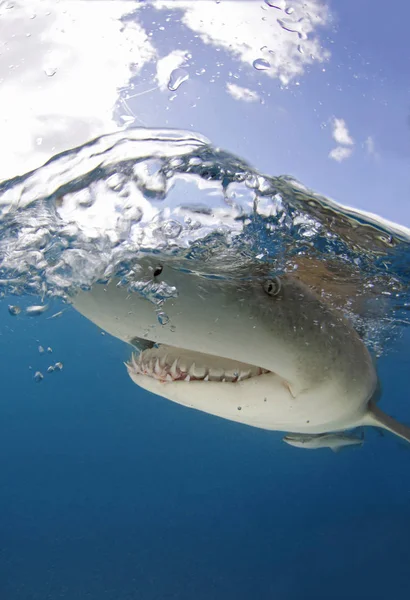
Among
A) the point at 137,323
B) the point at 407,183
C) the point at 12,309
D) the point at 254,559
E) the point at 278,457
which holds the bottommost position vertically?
the point at 254,559

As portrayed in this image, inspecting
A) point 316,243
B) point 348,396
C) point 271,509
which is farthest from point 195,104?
point 271,509

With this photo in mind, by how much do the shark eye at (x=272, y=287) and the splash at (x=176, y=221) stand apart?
2.66ft

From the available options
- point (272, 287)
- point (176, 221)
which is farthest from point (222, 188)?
point (272, 287)

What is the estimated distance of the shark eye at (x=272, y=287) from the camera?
3510 millimetres

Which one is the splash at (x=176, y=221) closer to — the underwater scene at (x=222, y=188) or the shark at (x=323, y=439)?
the underwater scene at (x=222, y=188)

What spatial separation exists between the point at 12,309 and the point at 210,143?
238 inches

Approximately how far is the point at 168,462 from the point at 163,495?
3.85 m

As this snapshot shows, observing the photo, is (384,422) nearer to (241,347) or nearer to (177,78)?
(241,347)

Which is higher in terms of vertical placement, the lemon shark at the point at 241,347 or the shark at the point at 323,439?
the lemon shark at the point at 241,347

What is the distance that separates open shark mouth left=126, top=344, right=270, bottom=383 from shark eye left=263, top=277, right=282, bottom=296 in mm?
597

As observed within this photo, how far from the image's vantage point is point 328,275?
23.2ft

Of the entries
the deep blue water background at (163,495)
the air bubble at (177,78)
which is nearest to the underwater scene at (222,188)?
the air bubble at (177,78)

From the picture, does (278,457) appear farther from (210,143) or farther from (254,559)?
(210,143)

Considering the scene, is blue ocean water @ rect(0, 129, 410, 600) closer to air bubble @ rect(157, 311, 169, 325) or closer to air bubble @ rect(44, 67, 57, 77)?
air bubble @ rect(44, 67, 57, 77)
